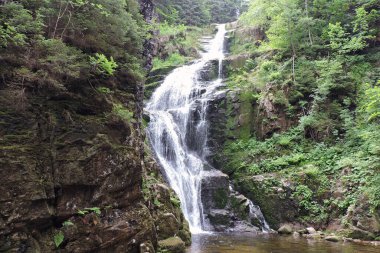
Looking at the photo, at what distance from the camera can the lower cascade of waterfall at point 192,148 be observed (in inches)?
676

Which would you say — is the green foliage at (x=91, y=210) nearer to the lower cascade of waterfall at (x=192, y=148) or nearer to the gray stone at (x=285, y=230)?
the lower cascade of waterfall at (x=192, y=148)

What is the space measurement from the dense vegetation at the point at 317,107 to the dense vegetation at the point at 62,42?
9.99 m

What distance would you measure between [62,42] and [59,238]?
4.76 metres

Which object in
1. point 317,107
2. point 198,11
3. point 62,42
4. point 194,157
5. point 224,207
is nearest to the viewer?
point 62,42

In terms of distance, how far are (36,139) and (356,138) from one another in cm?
1551

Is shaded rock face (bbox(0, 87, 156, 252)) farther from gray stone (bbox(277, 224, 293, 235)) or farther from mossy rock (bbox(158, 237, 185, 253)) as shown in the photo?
gray stone (bbox(277, 224, 293, 235))

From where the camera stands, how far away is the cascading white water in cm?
1780

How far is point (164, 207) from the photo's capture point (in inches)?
464

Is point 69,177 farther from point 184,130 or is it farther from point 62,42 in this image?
point 184,130

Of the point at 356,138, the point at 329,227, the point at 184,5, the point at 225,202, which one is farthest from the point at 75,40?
the point at 184,5

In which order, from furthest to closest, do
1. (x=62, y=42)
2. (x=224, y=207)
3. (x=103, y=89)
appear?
(x=224, y=207) → (x=103, y=89) → (x=62, y=42)

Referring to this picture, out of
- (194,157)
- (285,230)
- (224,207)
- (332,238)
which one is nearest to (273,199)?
(285,230)

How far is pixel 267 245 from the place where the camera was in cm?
1246

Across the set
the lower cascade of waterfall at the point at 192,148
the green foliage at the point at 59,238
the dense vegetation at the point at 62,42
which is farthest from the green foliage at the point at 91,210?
the lower cascade of waterfall at the point at 192,148
